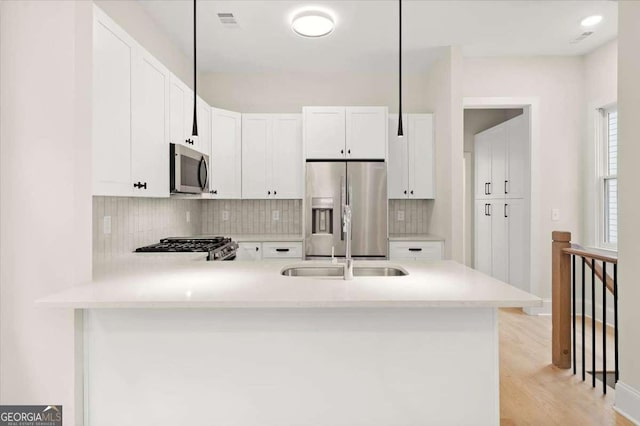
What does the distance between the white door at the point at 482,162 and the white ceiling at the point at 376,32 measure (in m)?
1.39

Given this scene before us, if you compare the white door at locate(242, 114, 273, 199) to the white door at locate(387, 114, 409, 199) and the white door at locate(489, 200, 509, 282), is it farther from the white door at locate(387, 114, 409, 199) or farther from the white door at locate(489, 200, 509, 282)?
the white door at locate(489, 200, 509, 282)

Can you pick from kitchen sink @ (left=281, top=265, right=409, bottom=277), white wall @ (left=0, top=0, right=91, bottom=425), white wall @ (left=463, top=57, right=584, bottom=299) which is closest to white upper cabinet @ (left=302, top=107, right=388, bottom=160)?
white wall @ (left=463, top=57, right=584, bottom=299)

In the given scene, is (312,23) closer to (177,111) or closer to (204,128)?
(177,111)

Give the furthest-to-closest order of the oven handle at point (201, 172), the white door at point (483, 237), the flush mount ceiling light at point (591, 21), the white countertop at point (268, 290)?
the white door at point (483, 237) → the oven handle at point (201, 172) → the flush mount ceiling light at point (591, 21) → the white countertop at point (268, 290)

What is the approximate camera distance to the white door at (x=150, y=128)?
248cm

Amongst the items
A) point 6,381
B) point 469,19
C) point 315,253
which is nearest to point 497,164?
point 469,19

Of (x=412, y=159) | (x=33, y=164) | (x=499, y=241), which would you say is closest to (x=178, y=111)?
(x=33, y=164)

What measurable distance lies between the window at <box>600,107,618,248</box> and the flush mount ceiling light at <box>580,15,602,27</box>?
3.27 feet

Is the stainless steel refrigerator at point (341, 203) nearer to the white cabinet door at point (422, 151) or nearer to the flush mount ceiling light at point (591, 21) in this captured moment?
the white cabinet door at point (422, 151)

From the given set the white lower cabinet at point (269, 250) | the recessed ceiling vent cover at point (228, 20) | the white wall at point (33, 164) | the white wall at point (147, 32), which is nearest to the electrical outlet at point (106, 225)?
the white wall at point (33, 164)

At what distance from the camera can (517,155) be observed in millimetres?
4734

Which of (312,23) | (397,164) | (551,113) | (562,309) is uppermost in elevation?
(312,23)

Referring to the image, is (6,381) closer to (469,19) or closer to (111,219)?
(111,219)

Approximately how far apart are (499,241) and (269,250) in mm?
3009
